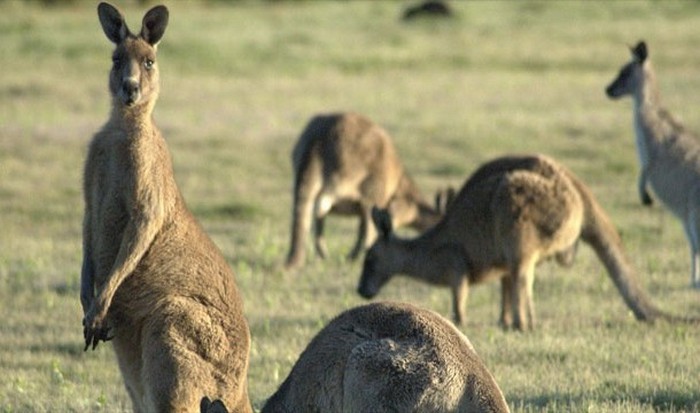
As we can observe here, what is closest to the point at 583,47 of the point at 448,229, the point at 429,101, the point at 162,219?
the point at 429,101

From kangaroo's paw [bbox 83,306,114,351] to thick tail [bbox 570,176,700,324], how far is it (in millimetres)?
4706

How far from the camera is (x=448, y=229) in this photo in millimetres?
10758

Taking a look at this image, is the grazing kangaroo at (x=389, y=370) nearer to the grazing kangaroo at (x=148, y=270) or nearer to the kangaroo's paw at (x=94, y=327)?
the grazing kangaroo at (x=148, y=270)

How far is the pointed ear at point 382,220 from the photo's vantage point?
35.6 ft

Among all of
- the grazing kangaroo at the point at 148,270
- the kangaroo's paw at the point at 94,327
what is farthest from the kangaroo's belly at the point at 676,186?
the kangaroo's paw at the point at 94,327

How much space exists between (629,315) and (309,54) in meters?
18.6

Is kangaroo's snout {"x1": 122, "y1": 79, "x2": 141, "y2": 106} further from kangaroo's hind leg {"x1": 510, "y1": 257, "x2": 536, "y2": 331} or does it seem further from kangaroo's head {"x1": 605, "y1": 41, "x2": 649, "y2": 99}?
kangaroo's head {"x1": 605, "y1": 41, "x2": 649, "y2": 99}

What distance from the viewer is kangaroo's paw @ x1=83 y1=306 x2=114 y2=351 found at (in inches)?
250

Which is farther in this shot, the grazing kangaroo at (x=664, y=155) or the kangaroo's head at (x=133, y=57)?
the grazing kangaroo at (x=664, y=155)

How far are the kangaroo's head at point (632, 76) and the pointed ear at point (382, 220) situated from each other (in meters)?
3.98

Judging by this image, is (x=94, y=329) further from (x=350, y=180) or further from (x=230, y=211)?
(x=230, y=211)

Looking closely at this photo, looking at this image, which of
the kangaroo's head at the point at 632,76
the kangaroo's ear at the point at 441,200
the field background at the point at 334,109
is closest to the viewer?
the field background at the point at 334,109

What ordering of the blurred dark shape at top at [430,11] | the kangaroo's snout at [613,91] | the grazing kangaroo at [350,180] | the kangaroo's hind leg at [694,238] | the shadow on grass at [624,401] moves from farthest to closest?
1. the blurred dark shape at top at [430,11]
2. the kangaroo's snout at [613,91]
3. the grazing kangaroo at [350,180]
4. the kangaroo's hind leg at [694,238]
5. the shadow on grass at [624,401]

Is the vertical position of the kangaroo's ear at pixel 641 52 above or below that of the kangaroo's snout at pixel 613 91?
above
